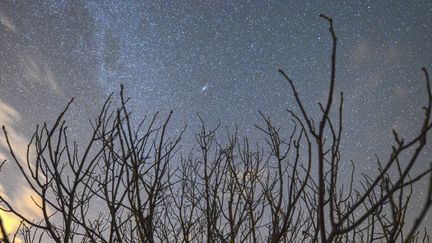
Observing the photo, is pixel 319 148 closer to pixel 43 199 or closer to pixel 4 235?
pixel 4 235

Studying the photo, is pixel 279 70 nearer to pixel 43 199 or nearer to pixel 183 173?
pixel 43 199

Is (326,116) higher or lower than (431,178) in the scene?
higher

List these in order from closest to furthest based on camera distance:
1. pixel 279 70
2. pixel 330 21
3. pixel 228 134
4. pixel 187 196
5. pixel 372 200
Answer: pixel 330 21 < pixel 279 70 < pixel 372 200 < pixel 228 134 < pixel 187 196

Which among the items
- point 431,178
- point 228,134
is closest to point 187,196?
point 228,134

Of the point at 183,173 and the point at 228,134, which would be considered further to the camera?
the point at 183,173

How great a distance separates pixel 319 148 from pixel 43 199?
1.32 meters

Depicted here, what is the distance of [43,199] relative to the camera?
61.9 inches

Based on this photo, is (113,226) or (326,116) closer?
(326,116)

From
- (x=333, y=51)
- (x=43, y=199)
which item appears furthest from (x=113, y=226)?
(x=333, y=51)

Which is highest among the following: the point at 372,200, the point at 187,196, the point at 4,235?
the point at 187,196

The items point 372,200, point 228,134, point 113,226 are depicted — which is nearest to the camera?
point 113,226

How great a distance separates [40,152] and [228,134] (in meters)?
2.72

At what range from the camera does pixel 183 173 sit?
4.58 meters

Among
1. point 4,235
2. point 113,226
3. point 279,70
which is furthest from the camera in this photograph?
point 113,226
